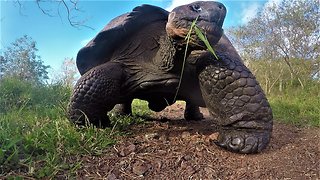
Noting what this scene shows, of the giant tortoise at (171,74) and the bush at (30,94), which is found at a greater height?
the giant tortoise at (171,74)

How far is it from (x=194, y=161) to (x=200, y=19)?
86cm

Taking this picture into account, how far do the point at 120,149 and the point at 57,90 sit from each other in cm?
409

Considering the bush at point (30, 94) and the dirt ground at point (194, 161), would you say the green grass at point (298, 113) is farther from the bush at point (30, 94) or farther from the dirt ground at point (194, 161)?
the bush at point (30, 94)

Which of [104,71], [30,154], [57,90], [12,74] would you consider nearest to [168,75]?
[104,71]

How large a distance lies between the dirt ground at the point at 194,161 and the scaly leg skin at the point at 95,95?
353 mm

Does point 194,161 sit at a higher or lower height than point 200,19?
lower

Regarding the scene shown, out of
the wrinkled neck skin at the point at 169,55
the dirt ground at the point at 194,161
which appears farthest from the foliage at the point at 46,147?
the wrinkled neck skin at the point at 169,55

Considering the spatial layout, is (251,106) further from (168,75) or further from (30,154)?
(30,154)

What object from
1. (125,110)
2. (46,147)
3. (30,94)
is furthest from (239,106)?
(30,94)

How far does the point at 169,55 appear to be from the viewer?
2268 mm

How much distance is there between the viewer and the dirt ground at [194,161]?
70.1 inches

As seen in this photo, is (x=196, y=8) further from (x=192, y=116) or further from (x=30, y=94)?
(x=30, y=94)

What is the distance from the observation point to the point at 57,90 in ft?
19.0

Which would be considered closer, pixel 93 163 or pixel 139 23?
pixel 93 163
